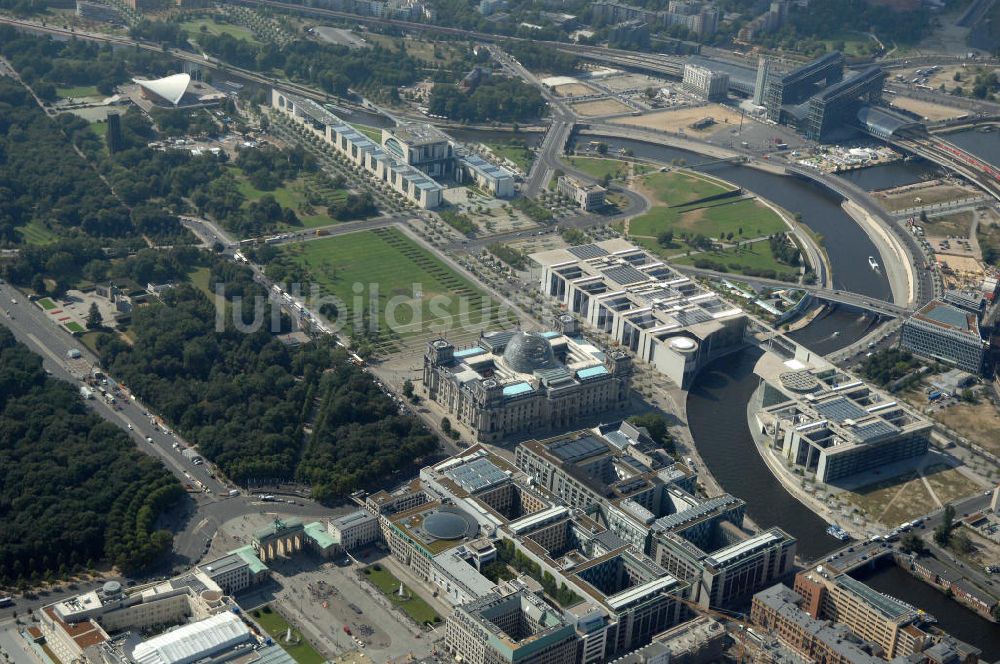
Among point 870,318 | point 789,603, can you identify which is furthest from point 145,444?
point 870,318

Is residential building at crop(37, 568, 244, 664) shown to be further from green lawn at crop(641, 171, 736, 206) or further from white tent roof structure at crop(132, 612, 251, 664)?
green lawn at crop(641, 171, 736, 206)

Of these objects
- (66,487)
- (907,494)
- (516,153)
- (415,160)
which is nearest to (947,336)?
(907,494)

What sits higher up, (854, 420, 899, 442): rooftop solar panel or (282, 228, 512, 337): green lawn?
(854, 420, 899, 442): rooftop solar panel

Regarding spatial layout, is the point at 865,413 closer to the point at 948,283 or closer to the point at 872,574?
the point at 872,574

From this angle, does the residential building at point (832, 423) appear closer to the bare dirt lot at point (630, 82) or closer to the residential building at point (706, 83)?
the residential building at point (706, 83)

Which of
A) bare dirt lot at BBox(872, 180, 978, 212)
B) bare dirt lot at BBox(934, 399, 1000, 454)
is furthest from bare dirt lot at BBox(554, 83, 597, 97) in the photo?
bare dirt lot at BBox(934, 399, 1000, 454)

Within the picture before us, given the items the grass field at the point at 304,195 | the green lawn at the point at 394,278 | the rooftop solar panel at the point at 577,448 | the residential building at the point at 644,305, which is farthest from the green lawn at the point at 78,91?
the rooftop solar panel at the point at 577,448
